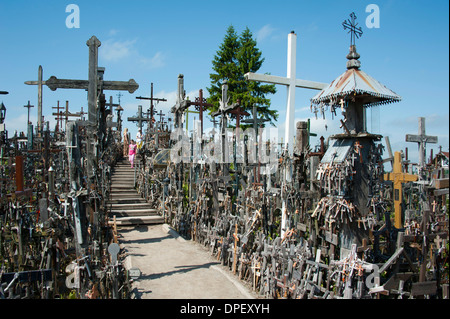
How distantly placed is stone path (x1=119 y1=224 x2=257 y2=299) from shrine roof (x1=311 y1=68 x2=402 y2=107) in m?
4.06

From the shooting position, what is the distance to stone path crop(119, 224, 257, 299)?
700cm

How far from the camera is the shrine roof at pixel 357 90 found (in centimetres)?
603

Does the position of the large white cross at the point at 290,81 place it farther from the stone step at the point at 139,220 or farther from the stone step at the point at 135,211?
the stone step at the point at 135,211

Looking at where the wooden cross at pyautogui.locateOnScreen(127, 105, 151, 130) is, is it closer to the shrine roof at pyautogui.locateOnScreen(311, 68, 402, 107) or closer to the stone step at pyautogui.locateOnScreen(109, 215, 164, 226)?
the stone step at pyautogui.locateOnScreen(109, 215, 164, 226)

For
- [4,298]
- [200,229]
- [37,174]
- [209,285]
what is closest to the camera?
[4,298]

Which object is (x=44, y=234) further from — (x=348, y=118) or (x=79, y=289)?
(x=348, y=118)

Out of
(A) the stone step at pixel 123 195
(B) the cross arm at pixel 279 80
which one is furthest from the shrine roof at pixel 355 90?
(A) the stone step at pixel 123 195

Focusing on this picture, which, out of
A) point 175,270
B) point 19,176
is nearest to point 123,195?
point 19,176

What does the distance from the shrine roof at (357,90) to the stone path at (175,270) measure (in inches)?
160

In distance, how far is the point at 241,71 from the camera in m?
28.6

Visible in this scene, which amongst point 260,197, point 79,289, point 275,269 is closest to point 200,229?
point 260,197
